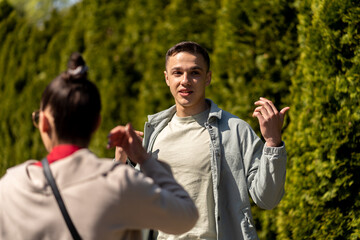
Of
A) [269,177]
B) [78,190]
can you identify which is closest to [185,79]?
[269,177]

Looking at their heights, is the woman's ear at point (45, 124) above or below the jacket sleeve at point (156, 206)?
above

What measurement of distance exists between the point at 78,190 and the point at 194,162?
1.38 metres

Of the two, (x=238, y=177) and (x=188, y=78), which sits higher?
(x=188, y=78)

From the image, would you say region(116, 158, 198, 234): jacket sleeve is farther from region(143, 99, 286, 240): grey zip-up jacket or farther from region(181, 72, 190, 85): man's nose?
region(181, 72, 190, 85): man's nose

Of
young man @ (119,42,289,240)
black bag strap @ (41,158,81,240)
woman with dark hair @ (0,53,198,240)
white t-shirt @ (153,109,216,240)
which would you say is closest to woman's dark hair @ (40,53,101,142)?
woman with dark hair @ (0,53,198,240)

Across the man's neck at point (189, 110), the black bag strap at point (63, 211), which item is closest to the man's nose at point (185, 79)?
the man's neck at point (189, 110)

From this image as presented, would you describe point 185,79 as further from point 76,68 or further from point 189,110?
point 76,68

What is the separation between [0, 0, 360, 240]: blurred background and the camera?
13.8 ft

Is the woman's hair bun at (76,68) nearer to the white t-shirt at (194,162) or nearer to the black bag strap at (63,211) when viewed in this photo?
the black bag strap at (63,211)

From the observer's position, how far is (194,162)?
10.0 feet

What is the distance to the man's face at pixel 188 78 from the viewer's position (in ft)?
10.6

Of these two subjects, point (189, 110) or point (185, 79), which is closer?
point (185, 79)

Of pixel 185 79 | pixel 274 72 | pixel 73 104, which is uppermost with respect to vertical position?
pixel 274 72

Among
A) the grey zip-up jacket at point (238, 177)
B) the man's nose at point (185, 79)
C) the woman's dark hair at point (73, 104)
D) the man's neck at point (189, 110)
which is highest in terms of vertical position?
the man's nose at point (185, 79)
